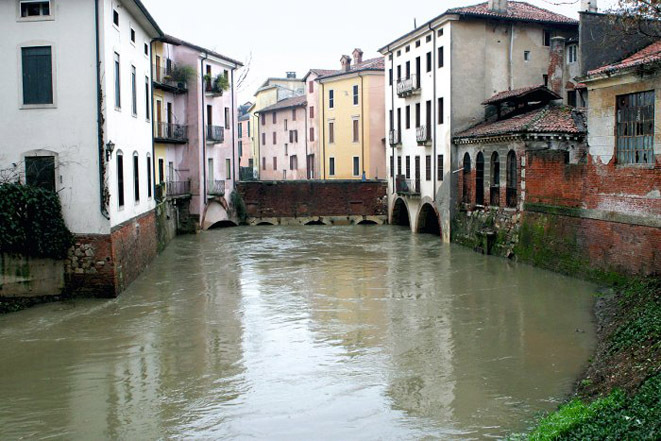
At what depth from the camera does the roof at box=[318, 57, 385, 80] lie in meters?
47.8

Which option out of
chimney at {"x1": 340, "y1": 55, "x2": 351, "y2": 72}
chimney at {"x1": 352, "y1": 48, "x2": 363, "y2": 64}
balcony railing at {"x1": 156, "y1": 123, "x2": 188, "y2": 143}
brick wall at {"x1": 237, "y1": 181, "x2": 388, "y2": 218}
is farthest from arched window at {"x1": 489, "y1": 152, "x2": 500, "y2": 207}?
chimney at {"x1": 352, "y1": 48, "x2": 363, "y2": 64}

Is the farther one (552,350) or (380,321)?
(380,321)

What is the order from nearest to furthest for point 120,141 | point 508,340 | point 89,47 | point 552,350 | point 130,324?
point 552,350, point 508,340, point 130,324, point 89,47, point 120,141

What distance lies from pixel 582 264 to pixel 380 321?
25.1 feet

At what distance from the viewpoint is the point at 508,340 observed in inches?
627

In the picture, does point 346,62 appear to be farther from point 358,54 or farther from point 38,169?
point 38,169

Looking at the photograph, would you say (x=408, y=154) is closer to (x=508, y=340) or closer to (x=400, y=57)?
(x=400, y=57)

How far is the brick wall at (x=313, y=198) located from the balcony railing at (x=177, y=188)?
6152 millimetres

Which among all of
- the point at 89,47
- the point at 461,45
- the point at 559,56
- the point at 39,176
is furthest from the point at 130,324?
the point at 559,56

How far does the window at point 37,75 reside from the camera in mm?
19234

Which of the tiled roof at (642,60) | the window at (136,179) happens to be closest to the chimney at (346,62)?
the window at (136,179)

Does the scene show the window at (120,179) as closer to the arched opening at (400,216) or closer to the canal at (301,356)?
the canal at (301,356)

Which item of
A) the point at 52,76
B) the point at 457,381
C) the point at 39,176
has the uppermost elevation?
the point at 52,76

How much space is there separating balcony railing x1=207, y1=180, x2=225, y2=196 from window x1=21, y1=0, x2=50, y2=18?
20.3 meters
